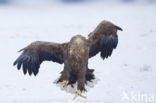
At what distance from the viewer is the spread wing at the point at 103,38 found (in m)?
8.12

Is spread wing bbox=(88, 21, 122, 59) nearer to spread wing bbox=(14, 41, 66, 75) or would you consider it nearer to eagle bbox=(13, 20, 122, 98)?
eagle bbox=(13, 20, 122, 98)

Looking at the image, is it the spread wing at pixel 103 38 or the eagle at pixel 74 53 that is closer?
the eagle at pixel 74 53

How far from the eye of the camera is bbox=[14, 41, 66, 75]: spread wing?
805 cm

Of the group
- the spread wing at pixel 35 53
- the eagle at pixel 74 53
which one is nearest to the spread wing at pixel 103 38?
the eagle at pixel 74 53

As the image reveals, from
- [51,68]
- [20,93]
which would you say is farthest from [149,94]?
[51,68]

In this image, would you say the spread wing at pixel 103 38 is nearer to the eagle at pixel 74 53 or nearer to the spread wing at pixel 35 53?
the eagle at pixel 74 53

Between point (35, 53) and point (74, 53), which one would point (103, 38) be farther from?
point (35, 53)

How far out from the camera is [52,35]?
74.7 feet

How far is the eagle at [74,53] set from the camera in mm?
7539

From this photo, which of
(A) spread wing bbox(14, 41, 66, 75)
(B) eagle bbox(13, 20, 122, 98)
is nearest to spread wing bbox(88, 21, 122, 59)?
(B) eagle bbox(13, 20, 122, 98)

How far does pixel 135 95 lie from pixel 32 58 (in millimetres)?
3495

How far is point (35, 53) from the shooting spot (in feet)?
26.6

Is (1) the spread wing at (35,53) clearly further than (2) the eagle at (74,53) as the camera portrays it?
Yes

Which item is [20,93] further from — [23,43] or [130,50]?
[23,43]
